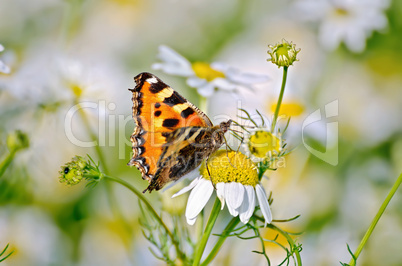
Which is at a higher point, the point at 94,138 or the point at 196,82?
the point at 196,82

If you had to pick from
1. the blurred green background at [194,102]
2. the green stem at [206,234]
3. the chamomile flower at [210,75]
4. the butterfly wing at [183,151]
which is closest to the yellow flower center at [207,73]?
the chamomile flower at [210,75]

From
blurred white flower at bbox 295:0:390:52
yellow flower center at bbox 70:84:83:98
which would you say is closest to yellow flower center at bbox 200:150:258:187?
yellow flower center at bbox 70:84:83:98

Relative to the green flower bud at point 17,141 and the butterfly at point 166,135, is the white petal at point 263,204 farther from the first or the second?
the green flower bud at point 17,141

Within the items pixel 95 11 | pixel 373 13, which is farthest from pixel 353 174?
pixel 95 11

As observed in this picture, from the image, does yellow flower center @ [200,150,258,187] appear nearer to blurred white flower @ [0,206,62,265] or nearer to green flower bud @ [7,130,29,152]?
green flower bud @ [7,130,29,152]

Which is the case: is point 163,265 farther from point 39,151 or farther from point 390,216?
point 390,216

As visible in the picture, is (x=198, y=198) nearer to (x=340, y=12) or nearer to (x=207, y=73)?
(x=207, y=73)

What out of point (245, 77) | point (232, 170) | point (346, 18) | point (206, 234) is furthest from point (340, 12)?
point (206, 234)
